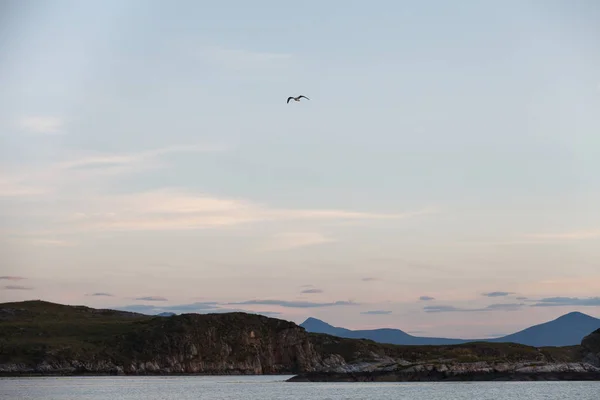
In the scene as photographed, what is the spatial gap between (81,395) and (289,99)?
89421mm

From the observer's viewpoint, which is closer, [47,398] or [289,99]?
[289,99]

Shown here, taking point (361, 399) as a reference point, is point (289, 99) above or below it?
above

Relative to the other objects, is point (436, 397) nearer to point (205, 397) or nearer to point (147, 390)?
point (205, 397)

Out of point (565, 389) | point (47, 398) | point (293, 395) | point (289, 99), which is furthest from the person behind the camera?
point (565, 389)

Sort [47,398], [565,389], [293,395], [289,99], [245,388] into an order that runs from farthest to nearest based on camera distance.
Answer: [245,388] < [565,389] < [293,395] < [47,398] < [289,99]

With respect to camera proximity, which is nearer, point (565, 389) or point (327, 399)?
point (327, 399)

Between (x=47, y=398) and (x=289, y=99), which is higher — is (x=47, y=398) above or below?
below

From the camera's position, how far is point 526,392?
6885 inches

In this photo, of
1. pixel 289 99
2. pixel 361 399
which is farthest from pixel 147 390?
pixel 289 99

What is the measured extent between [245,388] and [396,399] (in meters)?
49.3

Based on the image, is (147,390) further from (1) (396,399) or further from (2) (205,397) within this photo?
(1) (396,399)

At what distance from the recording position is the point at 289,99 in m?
94.5

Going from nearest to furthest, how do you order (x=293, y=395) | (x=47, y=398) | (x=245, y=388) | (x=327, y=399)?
1. (x=47, y=398)
2. (x=327, y=399)
3. (x=293, y=395)
4. (x=245, y=388)

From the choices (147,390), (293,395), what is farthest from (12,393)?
(293,395)
